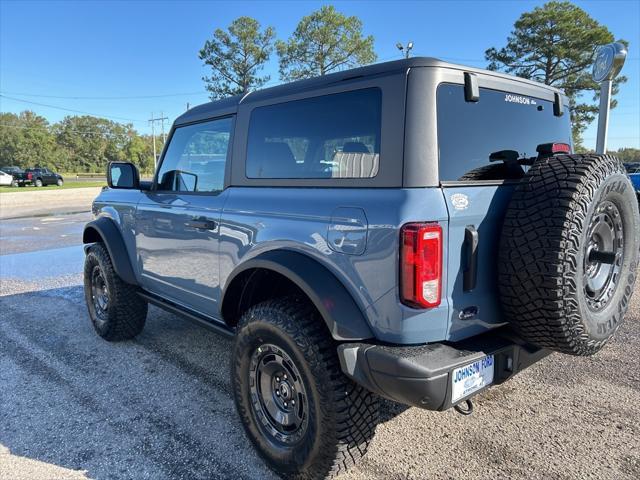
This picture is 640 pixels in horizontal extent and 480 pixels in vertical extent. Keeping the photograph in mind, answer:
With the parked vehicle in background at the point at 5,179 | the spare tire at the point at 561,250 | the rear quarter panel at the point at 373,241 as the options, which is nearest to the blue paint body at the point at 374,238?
the rear quarter panel at the point at 373,241

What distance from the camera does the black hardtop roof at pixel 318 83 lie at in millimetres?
1972

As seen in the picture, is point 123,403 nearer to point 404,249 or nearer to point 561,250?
point 404,249

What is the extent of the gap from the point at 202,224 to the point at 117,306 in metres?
1.64

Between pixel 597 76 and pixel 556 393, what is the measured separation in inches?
230

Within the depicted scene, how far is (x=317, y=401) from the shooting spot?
205 cm

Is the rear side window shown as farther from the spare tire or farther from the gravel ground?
the gravel ground

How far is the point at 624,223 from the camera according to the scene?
233 cm

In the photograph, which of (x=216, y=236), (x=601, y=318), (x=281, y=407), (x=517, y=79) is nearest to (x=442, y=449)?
(x=281, y=407)

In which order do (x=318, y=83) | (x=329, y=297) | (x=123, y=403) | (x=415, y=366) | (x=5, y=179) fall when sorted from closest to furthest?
(x=415, y=366), (x=329, y=297), (x=318, y=83), (x=123, y=403), (x=5, y=179)

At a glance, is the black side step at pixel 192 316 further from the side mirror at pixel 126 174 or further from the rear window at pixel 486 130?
the rear window at pixel 486 130

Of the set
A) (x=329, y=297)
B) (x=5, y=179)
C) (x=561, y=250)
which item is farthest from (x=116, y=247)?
(x=5, y=179)

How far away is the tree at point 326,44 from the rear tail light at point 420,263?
32992mm

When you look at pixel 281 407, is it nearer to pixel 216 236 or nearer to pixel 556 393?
pixel 216 236

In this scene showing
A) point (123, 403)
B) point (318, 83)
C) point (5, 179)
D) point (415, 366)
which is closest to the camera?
point (415, 366)
